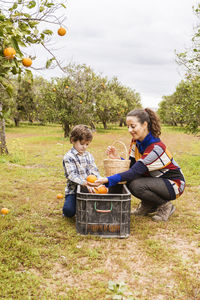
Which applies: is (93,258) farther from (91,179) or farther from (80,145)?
(80,145)

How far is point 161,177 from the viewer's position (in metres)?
4.12

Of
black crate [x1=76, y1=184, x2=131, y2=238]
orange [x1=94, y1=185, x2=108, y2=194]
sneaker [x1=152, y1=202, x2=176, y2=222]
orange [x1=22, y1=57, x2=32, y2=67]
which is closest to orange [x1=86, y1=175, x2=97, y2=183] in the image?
orange [x1=94, y1=185, x2=108, y2=194]

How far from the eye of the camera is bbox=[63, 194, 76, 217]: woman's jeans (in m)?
4.04

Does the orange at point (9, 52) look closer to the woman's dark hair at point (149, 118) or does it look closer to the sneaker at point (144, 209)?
the woman's dark hair at point (149, 118)

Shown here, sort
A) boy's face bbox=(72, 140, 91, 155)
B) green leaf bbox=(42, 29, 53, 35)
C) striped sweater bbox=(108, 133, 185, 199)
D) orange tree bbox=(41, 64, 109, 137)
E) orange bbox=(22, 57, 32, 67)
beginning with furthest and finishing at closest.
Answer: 1. orange tree bbox=(41, 64, 109, 137)
2. boy's face bbox=(72, 140, 91, 155)
3. striped sweater bbox=(108, 133, 185, 199)
4. green leaf bbox=(42, 29, 53, 35)
5. orange bbox=(22, 57, 32, 67)

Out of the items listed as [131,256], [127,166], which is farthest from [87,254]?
[127,166]

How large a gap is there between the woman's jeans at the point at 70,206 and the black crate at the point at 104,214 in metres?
0.45

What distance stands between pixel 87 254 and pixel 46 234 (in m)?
0.75

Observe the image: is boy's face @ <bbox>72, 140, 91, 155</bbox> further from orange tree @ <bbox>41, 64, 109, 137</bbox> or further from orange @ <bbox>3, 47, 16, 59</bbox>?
orange tree @ <bbox>41, 64, 109, 137</bbox>

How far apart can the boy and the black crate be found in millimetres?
394

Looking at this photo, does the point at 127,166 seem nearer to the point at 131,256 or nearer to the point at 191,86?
the point at 131,256

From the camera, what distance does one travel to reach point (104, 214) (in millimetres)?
3531

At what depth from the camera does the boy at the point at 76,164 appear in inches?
156

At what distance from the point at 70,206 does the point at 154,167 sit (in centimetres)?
131
